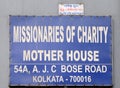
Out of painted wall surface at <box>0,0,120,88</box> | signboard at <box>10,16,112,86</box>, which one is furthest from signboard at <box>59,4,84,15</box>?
signboard at <box>10,16,112,86</box>

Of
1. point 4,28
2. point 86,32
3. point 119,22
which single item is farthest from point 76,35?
point 4,28

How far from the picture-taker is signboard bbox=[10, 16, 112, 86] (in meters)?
4.77

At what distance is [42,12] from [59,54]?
52cm

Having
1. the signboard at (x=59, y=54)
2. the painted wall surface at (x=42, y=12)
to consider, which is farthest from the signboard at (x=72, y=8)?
the signboard at (x=59, y=54)

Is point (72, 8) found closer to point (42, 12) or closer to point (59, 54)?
point (42, 12)

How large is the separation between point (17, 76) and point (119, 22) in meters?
1.32

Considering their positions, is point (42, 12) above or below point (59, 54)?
above

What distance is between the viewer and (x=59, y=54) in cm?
479

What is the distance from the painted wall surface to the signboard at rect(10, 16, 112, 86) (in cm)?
10

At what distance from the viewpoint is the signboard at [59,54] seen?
4773 millimetres

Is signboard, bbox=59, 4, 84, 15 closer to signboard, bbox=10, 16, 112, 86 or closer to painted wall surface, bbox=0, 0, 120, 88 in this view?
painted wall surface, bbox=0, 0, 120, 88

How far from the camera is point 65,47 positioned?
15.7 feet

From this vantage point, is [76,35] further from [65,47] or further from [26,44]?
[26,44]

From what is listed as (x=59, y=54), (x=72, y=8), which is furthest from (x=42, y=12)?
(x=59, y=54)
